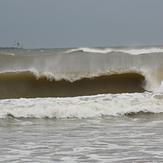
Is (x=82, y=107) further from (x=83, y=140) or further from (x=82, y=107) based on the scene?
(x=83, y=140)

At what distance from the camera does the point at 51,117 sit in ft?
32.4

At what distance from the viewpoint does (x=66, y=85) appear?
47.3 ft

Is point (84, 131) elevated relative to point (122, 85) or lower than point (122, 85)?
lower

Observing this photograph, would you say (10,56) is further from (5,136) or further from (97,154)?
(97,154)

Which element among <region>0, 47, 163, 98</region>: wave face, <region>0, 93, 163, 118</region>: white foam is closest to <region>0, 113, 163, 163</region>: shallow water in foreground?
<region>0, 93, 163, 118</region>: white foam

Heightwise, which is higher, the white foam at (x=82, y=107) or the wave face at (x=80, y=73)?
the wave face at (x=80, y=73)

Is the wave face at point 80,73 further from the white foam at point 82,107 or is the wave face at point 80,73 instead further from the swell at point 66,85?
the white foam at point 82,107

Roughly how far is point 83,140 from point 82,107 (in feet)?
12.7

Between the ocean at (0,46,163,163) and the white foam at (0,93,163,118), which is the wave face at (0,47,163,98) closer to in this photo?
the ocean at (0,46,163,163)

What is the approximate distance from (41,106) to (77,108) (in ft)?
2.60

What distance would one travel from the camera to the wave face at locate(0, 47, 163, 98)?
14008mm

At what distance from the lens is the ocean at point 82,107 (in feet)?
19.0

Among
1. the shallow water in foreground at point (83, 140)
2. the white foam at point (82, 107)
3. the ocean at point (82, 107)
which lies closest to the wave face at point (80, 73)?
the ocean at point (82, 107)

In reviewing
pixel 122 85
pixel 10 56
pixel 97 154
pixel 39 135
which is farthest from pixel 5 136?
pixel 10 56
